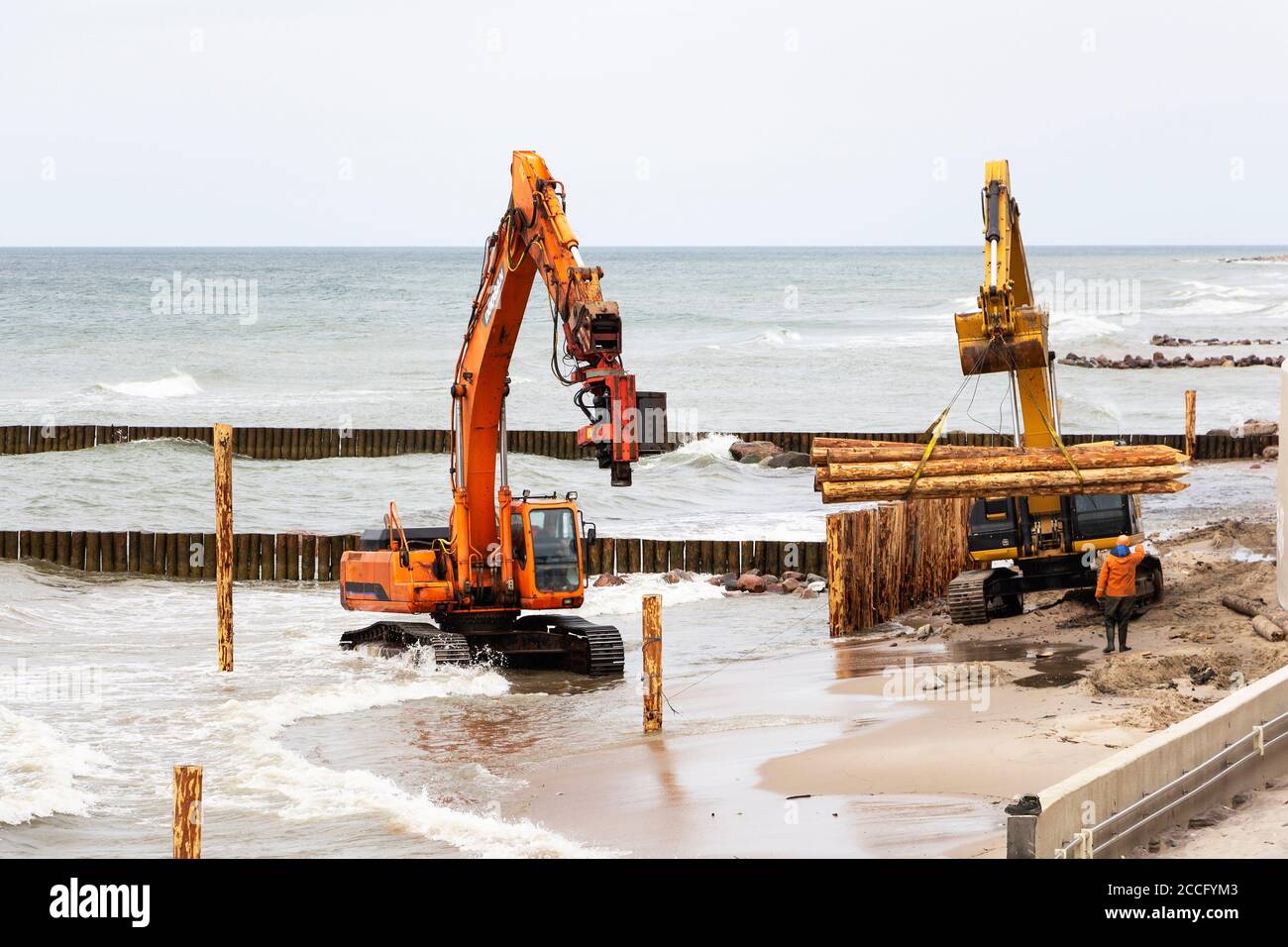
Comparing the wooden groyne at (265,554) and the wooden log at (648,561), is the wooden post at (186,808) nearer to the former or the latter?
the wooden groyne at (265,554)

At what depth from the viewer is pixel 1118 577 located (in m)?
18.1

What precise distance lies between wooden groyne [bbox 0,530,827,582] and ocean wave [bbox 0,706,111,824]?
11518 millimetres

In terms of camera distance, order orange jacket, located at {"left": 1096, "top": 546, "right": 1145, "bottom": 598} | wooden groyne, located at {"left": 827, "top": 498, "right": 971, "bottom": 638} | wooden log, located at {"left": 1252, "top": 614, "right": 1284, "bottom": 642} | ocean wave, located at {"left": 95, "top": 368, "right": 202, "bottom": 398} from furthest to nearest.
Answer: ocean wave, located at {"left": 95, "top": 368, "right": 202, "bottom": 398}, wooden groyne, located at {"left": 827, "top": 498, "right": 971, "bottom": 638}, orange jacket, located at {"left": 1096, "top": 546, "right": 1145, "bottom": 598}, wooden log, located at {"left": 1252, "top": 614, "right": 1284, "bottom": 642}

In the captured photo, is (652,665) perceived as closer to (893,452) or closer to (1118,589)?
(893,452)

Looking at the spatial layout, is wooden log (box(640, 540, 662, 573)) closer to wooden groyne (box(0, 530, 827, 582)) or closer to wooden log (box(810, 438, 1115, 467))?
wooden groyne (box(0, 530, 827, 582))

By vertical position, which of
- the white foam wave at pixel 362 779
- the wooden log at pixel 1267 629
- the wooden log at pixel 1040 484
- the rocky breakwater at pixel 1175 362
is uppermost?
the rocky breakwater at pixel 1175 362

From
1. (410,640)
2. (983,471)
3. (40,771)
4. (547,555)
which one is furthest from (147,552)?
(983,471)

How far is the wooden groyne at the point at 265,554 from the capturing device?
1137 inches

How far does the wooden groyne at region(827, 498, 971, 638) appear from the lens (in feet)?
73.0

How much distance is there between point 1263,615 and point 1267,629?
79 cm

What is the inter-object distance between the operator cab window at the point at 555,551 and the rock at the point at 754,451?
25.0 m

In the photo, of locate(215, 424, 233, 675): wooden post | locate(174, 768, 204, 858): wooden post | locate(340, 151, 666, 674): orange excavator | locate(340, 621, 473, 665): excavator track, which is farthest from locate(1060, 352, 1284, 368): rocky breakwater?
locate(174, 768, 204, 858): wooden post

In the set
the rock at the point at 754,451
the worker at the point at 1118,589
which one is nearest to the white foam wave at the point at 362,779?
the worker at the point at 1118,589

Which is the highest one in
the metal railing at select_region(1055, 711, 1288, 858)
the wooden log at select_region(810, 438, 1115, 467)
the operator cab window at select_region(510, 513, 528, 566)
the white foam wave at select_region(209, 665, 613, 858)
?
the wooden log at select_region(810, 438, 1115, 467)
